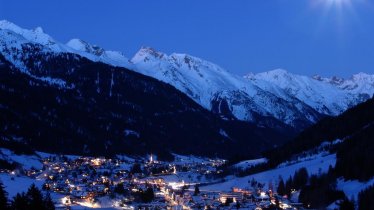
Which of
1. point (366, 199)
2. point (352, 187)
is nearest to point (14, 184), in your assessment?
point (366, 199)

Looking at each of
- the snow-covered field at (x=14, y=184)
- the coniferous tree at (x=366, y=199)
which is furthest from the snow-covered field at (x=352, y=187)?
the snow-covered field at (x=14, y=184)

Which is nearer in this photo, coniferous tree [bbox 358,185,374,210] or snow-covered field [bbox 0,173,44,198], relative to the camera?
coniferous tree [bbox 358,185,374,210]

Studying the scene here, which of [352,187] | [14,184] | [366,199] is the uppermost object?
[14,184]

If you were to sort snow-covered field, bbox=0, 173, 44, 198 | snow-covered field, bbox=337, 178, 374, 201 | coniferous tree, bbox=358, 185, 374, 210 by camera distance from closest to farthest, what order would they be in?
coniferous tree, bbox=358, 185, 374, 210 → snow-covered field, bbox=0, 173, 44, 198 → snow-covered field, bbox=337, 178, 374, 201

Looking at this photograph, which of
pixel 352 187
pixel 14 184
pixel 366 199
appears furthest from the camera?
pixel 352 187

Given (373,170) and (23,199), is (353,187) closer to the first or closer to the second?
(373,170)

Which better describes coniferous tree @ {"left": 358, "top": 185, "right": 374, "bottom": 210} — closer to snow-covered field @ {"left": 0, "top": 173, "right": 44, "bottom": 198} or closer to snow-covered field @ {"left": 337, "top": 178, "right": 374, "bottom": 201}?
snow-covered field @ {"left": 337, "top": 178, "right": 374, "bottom": 201}

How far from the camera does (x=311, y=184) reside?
648ft

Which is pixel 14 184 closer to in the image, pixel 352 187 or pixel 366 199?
pixel 366 199

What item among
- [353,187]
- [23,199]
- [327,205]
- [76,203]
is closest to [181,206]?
[76,203]

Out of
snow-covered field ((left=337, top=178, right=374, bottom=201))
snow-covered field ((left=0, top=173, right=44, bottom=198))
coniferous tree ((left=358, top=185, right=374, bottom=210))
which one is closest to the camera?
coniferous tree ((left=358, top=185, right=374, bottom=210))

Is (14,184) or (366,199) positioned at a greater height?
(14,184)

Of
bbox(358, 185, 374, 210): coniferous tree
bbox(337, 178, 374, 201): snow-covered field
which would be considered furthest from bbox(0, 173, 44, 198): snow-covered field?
bbox(337, 178, 374, 201): snow-covered field

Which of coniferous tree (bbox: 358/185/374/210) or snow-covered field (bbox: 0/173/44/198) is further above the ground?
snow-covered field (bbox: 0/173/44/198)
